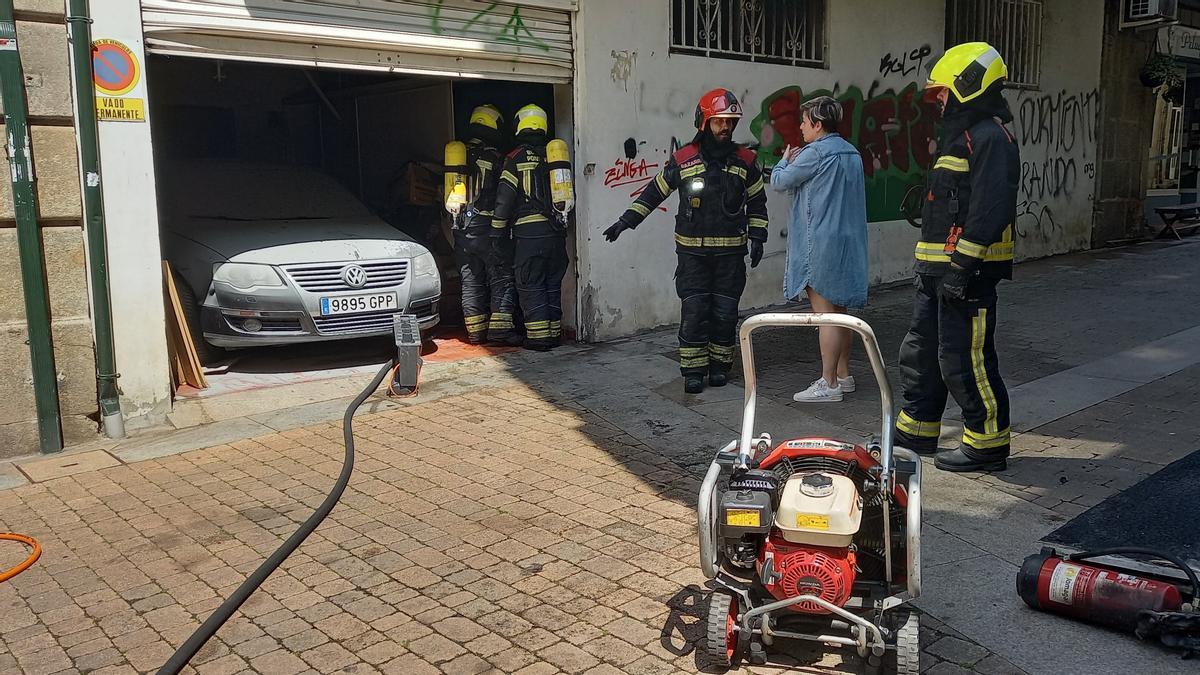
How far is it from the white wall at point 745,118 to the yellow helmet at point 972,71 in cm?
386

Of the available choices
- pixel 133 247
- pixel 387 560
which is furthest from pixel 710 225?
pixel 133 247

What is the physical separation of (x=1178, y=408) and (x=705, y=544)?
4.51 meters

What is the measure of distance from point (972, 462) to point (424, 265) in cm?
483

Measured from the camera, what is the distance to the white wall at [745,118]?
27.7 ft

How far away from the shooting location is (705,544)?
3184mm

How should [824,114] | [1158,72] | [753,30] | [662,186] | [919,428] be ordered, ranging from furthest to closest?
[1158,72] → [753,30] → [662,186] → [824,114] → [919,428]

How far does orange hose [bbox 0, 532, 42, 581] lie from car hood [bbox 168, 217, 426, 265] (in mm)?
3238

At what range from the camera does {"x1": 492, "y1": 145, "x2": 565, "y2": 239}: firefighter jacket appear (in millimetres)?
8117

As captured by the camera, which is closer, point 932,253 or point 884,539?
point 884,539

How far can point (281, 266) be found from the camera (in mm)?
7469

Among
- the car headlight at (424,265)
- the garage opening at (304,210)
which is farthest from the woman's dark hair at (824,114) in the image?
the car headlight at (424,265)

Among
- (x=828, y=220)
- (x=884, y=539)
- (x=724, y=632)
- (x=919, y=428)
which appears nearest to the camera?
(x=724, y=632)

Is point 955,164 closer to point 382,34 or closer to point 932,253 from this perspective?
point 932,253

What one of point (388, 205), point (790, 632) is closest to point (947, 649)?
point (790, 632)
